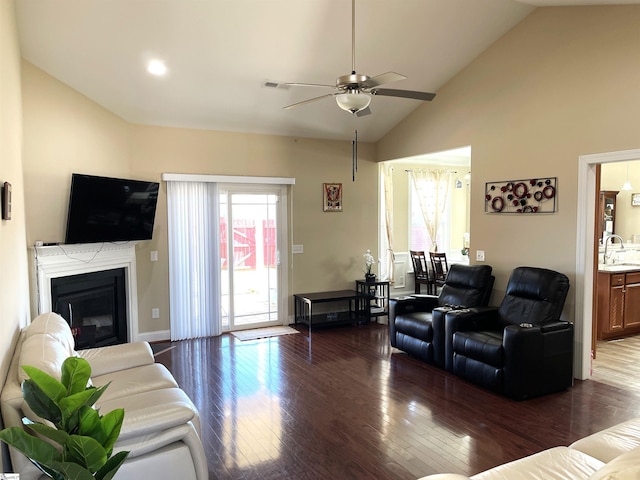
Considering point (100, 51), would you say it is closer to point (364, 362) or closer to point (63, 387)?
point (63, 387)

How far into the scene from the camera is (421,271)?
7.85 m

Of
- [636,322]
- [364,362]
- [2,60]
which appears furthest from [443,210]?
[2,60]

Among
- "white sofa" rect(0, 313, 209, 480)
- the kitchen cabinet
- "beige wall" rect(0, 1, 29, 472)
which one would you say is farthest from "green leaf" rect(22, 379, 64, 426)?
the kitchen cabinet

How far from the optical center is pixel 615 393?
3963 mm

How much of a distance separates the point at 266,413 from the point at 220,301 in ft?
8.84

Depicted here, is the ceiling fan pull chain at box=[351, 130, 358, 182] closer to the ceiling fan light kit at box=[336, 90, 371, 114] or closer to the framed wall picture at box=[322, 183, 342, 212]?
the framed wall picture at box=[322, 183, 342, 212]

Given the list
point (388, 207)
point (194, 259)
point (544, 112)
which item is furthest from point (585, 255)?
point (194, 259)

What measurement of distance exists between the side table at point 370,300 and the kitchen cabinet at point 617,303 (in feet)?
9.52

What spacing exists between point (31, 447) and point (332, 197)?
18.9 feet

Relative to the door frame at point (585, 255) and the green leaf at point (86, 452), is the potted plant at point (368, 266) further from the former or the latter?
the green leaf at point (86, 452)

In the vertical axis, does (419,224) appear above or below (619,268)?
above

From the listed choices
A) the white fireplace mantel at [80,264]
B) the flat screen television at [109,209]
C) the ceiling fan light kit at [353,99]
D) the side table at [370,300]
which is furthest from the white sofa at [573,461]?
the side table at [370,300]

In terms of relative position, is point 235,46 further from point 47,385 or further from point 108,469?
point 108,469

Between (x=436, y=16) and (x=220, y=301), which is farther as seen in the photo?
(x=220, y=301)
